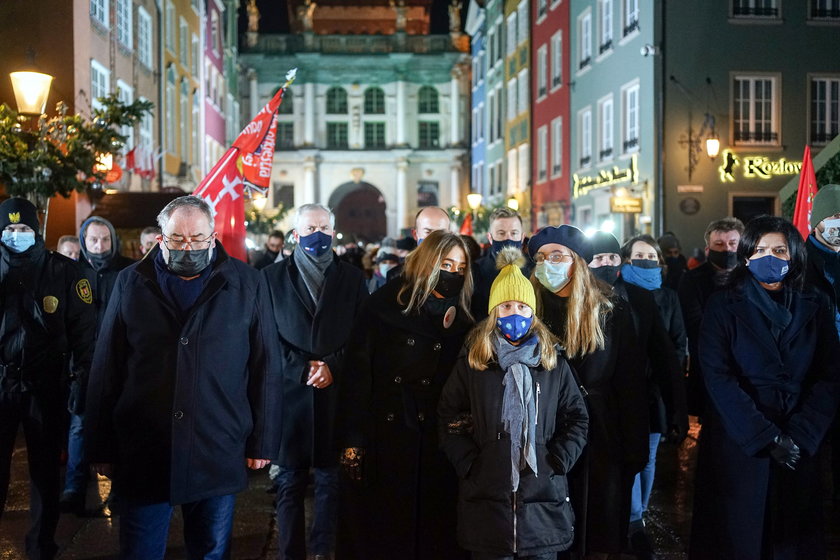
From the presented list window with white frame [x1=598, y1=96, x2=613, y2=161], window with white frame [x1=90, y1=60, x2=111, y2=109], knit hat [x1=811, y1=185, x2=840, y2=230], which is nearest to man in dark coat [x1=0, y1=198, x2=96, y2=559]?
knit hat [x1=811, y1=185, x2=840, y2=230]

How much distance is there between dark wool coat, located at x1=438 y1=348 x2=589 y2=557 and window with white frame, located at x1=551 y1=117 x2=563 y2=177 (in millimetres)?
Answer: 28519

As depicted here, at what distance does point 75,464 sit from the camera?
720 centimetres

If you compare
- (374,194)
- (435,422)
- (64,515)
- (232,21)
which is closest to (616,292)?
(435,422)

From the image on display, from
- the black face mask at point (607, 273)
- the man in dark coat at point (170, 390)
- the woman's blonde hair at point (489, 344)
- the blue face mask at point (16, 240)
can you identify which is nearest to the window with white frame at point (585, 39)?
the black face mask at point (607, 273)

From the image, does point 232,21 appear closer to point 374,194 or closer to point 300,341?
point 374,194

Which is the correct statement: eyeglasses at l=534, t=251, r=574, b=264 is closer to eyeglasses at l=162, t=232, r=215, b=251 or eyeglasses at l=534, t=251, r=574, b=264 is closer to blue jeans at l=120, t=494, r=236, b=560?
eyeglasses at l=162, t=232, r=215, b=251

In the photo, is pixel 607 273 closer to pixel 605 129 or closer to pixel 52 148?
pixel 52 148

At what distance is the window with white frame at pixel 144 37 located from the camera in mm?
23719

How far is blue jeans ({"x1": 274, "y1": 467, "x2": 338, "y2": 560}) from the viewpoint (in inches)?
217

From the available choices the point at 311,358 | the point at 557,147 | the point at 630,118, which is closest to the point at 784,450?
the point at 311,358

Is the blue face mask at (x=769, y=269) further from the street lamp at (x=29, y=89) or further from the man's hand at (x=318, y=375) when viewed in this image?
the street lamp at (x=29, y=89)

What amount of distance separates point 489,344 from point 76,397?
3391 millimetres

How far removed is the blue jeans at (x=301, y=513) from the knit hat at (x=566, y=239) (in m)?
1.95

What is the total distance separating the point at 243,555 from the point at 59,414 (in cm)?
146
